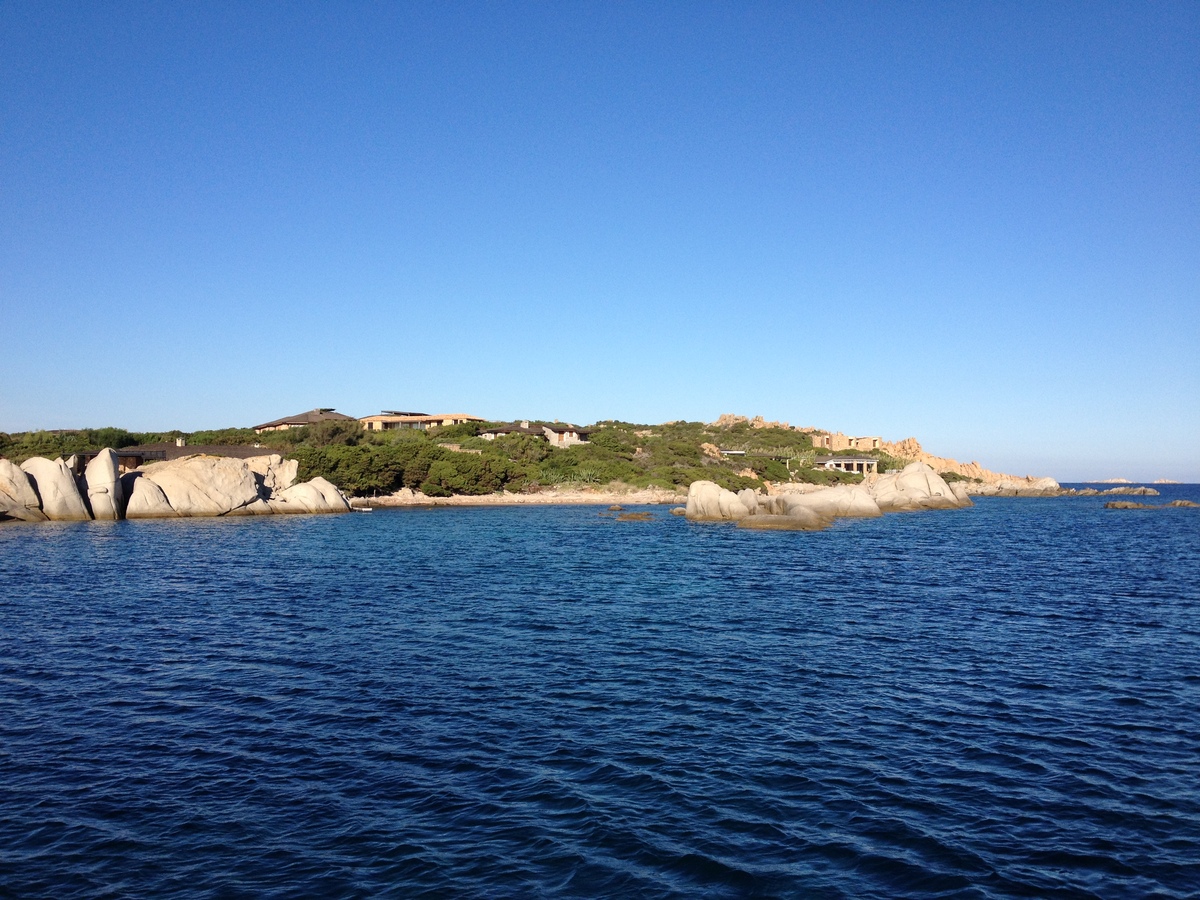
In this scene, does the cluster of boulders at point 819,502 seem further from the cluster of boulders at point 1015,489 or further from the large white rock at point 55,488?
the cluster of boulders at point 1015,489

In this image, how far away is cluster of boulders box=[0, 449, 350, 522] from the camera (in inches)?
2788

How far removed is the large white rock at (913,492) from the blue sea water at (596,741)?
66.4 meters

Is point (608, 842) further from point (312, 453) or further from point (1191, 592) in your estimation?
point (312, 453)

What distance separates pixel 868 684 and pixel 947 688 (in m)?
1.81

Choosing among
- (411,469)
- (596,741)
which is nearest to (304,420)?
(411,469)

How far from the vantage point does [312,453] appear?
99000 millimetres

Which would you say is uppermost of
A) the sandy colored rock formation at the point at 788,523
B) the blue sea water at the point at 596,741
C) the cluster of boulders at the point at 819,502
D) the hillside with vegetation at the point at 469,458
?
the hillside with vegetation at the point at 469,458

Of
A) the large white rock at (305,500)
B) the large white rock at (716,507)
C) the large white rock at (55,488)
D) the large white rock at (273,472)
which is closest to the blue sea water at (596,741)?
the large white rock at (716,507)

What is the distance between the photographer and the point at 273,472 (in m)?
88.1

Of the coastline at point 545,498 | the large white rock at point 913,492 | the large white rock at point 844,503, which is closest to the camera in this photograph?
the large white rock at point 844,503

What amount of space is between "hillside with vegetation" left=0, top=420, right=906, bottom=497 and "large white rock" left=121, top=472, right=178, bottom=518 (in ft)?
68.7

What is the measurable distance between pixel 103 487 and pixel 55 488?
3600 mm

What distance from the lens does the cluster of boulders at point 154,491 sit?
70.8 m

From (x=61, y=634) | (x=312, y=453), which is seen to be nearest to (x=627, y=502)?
(x=312, y=453)
